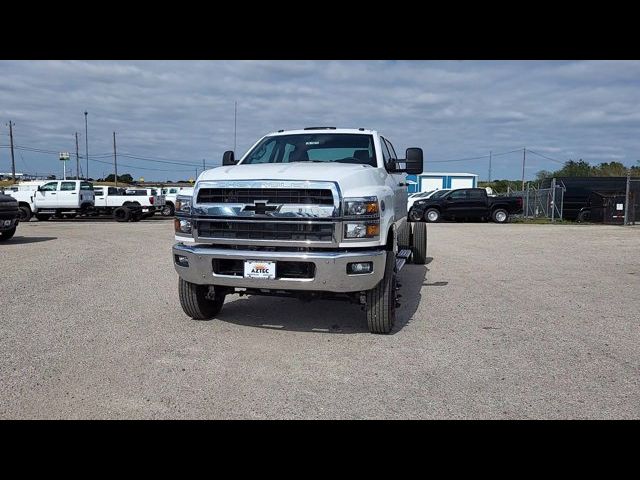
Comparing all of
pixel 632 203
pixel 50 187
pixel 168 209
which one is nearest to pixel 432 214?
pixel 632 203

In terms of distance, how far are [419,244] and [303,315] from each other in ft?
15.3

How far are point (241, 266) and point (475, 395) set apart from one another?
7.88ft

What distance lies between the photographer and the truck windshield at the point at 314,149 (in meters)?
6.61

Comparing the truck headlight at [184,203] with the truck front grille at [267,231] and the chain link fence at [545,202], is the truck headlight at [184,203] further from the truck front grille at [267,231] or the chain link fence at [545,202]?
the chain link fence at [545,202]

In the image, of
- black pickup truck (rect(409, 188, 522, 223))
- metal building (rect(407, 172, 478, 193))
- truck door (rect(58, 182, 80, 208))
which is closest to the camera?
black pickup truck (rect(409, 188, 522, 223))

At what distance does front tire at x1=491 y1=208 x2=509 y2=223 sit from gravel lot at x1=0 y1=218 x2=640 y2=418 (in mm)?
18290

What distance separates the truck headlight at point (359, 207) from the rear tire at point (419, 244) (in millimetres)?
5467

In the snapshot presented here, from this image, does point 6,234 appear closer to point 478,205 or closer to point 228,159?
point 228,159

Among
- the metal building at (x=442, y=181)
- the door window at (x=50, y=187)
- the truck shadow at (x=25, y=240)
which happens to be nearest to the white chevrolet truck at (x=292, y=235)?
the truck shadow at (x=25, y=240)

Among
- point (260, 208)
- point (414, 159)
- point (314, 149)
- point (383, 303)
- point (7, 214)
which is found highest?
point (314, 149)

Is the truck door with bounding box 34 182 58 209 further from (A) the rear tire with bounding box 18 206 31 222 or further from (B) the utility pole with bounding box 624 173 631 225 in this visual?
(B) the utility pole with bounding box 624 173 631 225

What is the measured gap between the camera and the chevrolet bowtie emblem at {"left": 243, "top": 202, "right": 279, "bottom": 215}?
4.91m

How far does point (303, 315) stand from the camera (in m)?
6.16

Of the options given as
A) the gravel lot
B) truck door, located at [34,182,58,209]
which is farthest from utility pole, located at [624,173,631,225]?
truck door, located at [34,182,58,209]
